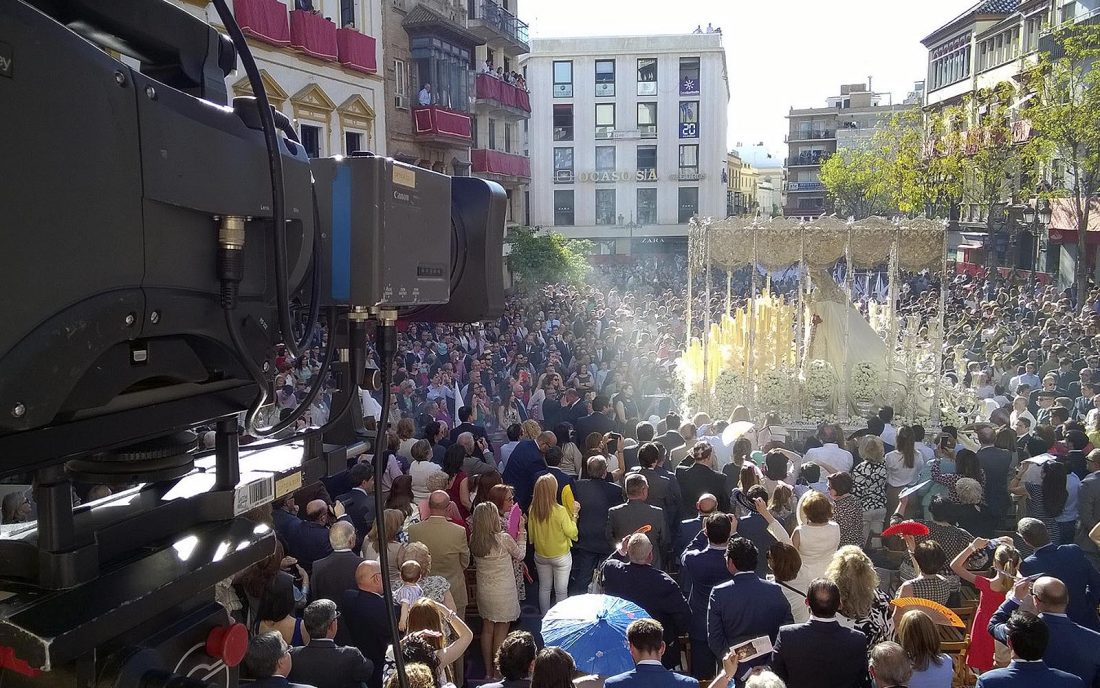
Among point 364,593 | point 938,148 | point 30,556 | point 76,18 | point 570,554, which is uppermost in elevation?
point 938,148

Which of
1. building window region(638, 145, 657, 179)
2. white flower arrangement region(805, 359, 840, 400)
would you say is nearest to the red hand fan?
white flower arrangement region(805, 359, 840, 400)

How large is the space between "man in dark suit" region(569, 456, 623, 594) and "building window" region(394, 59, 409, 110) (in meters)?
17.6

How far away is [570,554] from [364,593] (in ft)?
7.73

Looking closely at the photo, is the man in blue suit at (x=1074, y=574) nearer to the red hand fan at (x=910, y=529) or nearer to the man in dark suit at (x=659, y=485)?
the red hand fan at (x=910, y=529)

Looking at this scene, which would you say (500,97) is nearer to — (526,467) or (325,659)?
(526,467)

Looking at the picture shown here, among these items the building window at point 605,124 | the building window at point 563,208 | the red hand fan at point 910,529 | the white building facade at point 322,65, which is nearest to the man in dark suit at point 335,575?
the red hand fan at point 910,529

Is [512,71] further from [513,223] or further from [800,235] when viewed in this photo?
[800,235]

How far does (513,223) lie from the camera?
34.1m

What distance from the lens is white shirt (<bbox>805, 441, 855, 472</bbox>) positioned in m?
8.41

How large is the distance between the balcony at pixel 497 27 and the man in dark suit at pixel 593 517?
74.7 feet

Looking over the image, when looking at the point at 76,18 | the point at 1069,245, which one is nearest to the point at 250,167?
the point at 76,18

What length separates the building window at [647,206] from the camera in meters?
51.2

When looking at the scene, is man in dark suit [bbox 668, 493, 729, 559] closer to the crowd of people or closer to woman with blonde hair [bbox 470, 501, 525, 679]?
the crowd of people

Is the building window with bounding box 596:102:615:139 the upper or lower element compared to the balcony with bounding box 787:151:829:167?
lower
